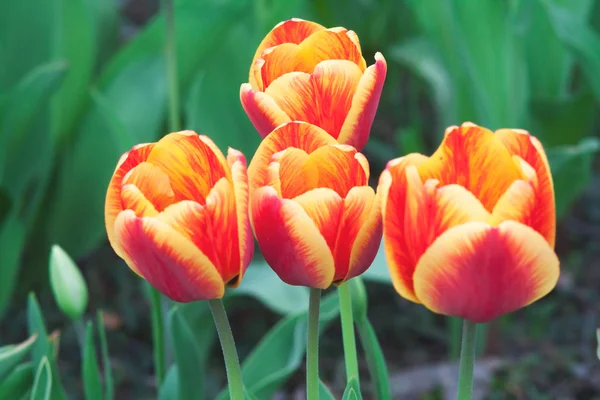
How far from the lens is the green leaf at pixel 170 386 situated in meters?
1.02

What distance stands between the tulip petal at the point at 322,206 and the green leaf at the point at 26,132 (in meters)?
0.94

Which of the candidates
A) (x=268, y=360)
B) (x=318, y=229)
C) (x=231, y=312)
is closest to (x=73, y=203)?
(x=231, y=312)

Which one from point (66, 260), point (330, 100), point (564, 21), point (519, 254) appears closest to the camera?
point (519, 254)

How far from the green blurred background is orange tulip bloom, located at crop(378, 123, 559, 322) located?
30.1 inches

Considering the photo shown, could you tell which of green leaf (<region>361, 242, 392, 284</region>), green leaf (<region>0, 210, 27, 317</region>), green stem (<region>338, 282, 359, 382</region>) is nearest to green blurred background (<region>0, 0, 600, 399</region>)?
green leaf (<region>0, 210, 27, 317</region>)

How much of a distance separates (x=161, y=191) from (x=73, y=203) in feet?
3.71

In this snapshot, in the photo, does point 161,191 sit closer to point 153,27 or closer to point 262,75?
point 262,75

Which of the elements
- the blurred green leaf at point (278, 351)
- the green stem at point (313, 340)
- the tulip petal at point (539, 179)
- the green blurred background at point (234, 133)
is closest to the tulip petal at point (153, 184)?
the green stem at point (313, 340)

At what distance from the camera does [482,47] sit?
59.1 inches

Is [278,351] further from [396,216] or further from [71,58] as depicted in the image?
[71,58]

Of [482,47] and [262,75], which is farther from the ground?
[262,75]

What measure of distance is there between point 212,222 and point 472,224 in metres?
0.16

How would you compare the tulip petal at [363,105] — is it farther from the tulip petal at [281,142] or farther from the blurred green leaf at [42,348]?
the blurred green leaf at [42,348]

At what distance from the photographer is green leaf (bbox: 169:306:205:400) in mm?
956
